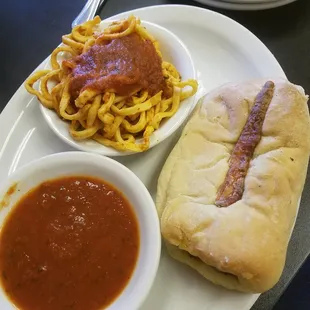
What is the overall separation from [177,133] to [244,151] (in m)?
0.43

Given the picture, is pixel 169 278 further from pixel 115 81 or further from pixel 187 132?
pixel 115 81

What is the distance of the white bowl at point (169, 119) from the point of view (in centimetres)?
213

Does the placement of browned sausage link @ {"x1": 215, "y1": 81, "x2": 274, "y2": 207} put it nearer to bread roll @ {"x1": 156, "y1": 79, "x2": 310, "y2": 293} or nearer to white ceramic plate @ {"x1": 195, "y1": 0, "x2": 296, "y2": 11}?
bread roll @ {"x1": 156, "y1": 79, "x2": 310, "y2": 293}

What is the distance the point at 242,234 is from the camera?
1.78 metres

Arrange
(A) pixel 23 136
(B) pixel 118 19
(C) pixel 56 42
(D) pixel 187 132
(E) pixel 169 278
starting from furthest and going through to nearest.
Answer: (C) pixel 56 42
(B) pixel 118 19
(A) pixel 23 136
(D) pixel 187 132
(E) pixel 169 278

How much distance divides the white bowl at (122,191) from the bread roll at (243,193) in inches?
3.5

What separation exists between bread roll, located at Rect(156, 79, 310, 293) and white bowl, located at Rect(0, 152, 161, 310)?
0.09 m

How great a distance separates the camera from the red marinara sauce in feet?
6.95

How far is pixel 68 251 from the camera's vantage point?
1.75 meters

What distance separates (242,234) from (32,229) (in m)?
0.75

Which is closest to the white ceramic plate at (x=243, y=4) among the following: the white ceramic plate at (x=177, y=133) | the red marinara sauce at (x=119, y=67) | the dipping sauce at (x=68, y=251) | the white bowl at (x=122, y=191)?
the white ceramic plate at (x=177, y=133)

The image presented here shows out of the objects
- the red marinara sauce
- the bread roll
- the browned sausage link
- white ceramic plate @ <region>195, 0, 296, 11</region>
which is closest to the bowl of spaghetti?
the red marinara sauce

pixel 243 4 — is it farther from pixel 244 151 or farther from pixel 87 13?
pixel 244 151

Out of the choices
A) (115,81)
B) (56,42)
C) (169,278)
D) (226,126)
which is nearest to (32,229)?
(169,278)
